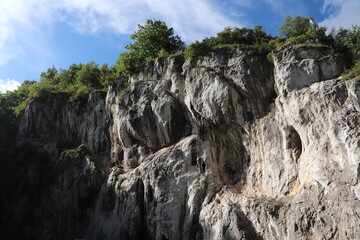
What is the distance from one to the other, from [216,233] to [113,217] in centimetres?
747

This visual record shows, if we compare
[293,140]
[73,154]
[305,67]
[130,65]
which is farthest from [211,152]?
[73,154]

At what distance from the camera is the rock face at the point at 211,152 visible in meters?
13.0

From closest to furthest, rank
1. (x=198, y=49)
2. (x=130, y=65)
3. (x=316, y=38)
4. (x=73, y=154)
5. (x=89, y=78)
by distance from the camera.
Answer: (x=316, y=38)
(x=198, y=49)
(x=73, y=154)
(x=130, y=65)
(x=89, y=78)

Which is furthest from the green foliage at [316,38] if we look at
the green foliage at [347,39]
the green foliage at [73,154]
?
the green foliage at [73,154]

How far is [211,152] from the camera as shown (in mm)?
17969

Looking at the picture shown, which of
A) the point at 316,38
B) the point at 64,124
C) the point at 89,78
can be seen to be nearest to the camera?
the point at 316,38

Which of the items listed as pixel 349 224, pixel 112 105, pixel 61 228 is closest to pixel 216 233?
pixel 349 224

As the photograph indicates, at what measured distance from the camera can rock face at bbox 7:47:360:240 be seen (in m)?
13.0

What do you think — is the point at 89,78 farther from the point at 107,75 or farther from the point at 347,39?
the point at 347,39

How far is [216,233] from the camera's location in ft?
49.1

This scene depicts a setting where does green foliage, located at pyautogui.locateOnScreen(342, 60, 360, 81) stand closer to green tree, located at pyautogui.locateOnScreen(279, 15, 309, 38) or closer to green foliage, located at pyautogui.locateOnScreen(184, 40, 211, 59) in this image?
green tree, located at pyautogui.locateOnScreen(279, 15, 309, 38)

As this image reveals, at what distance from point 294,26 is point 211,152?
401 inches

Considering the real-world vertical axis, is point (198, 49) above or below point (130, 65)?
below

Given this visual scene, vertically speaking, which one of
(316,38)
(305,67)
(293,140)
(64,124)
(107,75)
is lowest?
(293,140)
